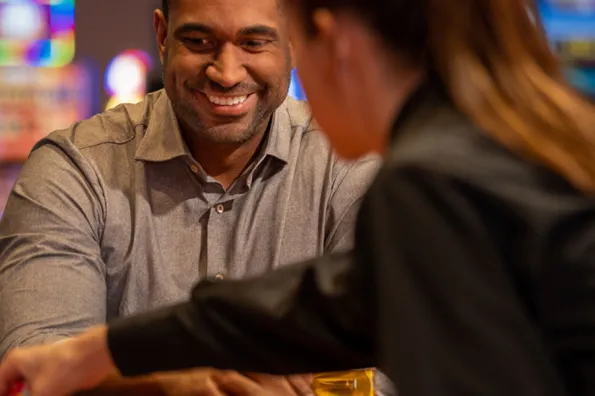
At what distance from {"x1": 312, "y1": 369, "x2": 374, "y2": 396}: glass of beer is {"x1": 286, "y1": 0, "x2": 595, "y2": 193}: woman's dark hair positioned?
83 centimetres

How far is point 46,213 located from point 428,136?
1.50 m

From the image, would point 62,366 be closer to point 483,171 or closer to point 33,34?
point 483,171

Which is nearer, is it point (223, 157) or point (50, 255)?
point (50, 255)

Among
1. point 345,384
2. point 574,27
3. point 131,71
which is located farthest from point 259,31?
A: point 131,71

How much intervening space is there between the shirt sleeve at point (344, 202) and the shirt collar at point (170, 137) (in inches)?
5.8

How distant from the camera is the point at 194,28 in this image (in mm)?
2385

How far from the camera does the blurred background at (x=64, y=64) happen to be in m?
5.47

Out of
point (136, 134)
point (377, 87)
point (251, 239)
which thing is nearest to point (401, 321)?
point (377, 87)

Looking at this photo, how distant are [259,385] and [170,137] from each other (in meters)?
0.88

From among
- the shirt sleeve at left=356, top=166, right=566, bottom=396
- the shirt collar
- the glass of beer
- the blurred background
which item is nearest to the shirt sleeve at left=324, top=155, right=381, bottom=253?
the shirt collar

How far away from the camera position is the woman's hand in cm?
140

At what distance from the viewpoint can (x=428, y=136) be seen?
1037mm

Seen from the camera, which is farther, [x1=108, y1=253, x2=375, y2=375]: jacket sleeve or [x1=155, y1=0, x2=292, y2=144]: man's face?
[x1=155, y1=0, x2=292, y2=144]: man's face

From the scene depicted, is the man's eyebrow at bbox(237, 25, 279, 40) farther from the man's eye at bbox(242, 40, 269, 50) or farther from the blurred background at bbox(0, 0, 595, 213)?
the blurred background at bbox(0, 0, 595, 213)
